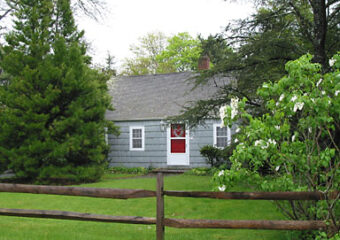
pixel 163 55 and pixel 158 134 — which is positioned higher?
pixel 163 55

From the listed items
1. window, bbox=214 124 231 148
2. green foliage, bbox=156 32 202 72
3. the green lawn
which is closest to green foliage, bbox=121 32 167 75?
green foliage, bbox=156 32 202 72

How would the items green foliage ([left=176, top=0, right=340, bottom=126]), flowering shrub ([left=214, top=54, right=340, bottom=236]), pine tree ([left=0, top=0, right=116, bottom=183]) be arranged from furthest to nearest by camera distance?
pine tree ([left=0, top=0, right=116, bottom=183])
green foliage ([left=176, top=0, right=340, bottom=126])
flowering shrub ([left=214, top=54, right=340, bottom=236])

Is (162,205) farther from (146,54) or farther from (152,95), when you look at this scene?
(146,54)

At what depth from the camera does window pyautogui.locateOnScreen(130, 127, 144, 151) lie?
1783 centimetres

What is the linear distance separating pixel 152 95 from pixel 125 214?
12740 millimetres

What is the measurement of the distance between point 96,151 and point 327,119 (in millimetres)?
10514

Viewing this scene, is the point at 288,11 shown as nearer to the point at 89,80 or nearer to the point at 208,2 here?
the point at 208,2

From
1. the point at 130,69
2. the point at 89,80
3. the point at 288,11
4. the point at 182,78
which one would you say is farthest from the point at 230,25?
the point at 130,69

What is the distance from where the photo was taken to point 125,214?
7.47 meters

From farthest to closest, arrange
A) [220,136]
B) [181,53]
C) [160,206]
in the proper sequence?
[181,53] → [220,136] → [160,206]

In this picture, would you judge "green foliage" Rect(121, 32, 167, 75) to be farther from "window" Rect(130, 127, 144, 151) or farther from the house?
"window" Rect(130, 127, 144, 151)

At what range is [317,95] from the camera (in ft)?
13.6

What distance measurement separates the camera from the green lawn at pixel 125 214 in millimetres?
5578

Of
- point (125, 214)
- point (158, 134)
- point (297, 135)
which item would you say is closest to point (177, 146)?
point (158, 134)
